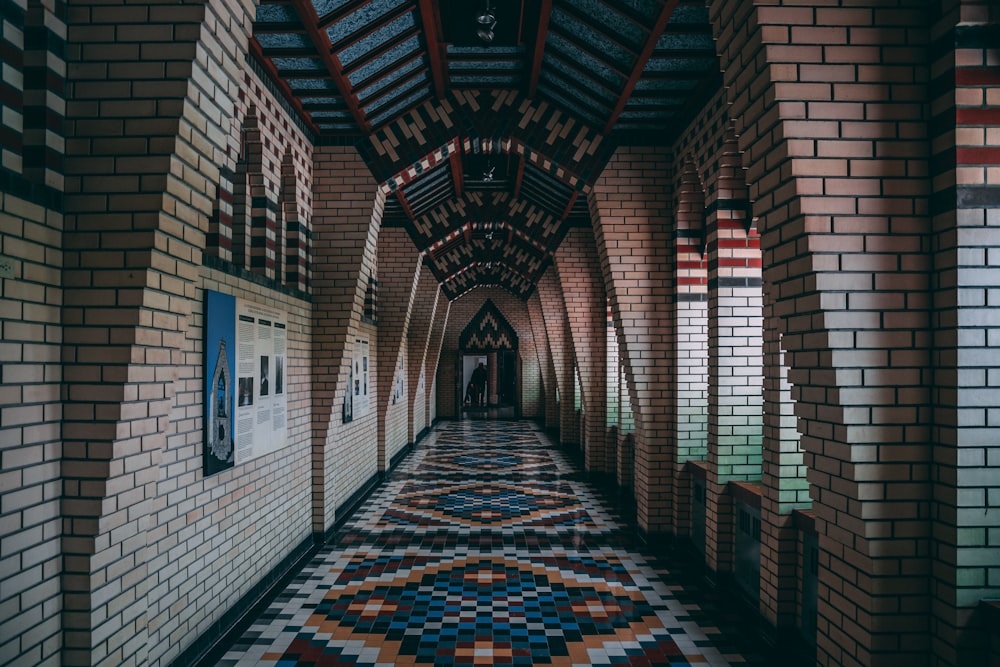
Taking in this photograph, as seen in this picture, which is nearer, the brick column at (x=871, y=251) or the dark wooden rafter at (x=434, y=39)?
the brick column at (x=871, y=251)

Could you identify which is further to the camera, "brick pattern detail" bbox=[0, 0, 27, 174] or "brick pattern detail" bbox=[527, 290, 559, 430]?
"brick pattern detail" bbox=[527, 290, 559, 430]

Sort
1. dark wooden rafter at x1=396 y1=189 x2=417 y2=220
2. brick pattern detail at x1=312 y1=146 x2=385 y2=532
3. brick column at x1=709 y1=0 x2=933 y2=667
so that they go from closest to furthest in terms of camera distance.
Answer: brick column at x1=709 y1=0 x2=933 y2=667, brick pattern detail at x1=312 y1=146 x2=385 y2=532, dark wooden rafter at x1=396 y1=189 x2=417 y2=220

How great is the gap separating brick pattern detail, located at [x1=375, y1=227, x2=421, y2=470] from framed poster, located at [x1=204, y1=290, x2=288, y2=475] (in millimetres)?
4792

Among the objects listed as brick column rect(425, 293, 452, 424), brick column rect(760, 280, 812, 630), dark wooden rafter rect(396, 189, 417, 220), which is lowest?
brick column rect(760, 280, 812, 630)

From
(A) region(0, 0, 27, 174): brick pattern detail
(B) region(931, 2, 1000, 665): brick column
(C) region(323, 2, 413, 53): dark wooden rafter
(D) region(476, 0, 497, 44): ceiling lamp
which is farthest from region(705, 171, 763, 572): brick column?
(A) region(0, 0, 27, 174): brick pattern detail

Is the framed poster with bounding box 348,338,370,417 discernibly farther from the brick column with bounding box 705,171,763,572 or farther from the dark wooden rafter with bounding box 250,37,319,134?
the brick column with bounding box 705,171,763,572

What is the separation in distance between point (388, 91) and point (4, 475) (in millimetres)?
4657

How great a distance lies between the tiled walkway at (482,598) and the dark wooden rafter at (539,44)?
481 centimetres

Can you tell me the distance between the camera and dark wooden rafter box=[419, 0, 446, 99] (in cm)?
471

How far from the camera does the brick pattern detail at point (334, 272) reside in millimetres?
6602

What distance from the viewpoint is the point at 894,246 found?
2.37 meters

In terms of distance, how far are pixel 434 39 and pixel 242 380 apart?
3.33m

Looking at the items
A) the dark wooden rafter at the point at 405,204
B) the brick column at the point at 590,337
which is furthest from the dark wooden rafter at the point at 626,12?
the brick column at the point at 590,337

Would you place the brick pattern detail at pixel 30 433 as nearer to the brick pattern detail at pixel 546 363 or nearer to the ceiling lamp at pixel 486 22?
the ceiling lamp at pixel 486 22
